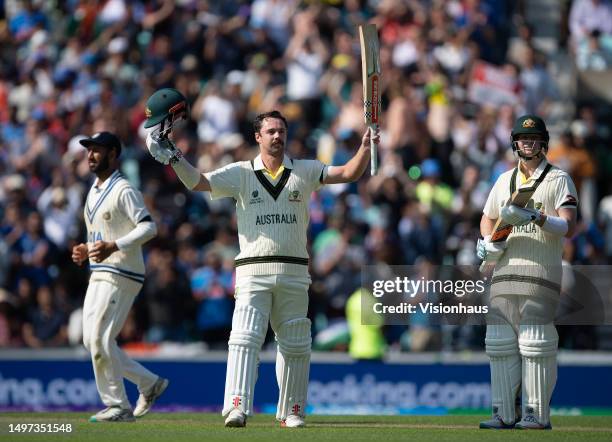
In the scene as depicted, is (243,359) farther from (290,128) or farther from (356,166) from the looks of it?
(290,128)

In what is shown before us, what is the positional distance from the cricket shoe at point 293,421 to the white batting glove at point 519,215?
2.49 metres

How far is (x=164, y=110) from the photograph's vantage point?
11.4 m

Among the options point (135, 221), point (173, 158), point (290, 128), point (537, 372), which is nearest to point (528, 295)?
point (537, 372)

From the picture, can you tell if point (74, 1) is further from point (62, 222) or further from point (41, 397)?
Answer: point (41, 397)

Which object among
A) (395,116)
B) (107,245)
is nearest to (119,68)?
(395,116)

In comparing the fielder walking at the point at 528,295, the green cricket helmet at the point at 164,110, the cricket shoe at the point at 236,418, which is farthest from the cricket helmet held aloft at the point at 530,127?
the cricket shoe at the point at 236,418

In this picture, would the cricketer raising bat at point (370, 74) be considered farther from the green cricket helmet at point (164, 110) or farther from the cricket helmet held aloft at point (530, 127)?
the green cricket helmet at point (164, 110)

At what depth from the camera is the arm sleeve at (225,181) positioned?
1170 centimetres

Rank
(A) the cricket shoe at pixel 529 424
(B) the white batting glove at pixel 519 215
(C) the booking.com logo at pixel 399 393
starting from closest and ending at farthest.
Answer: (B) the white batting glove at pixel 519 215, (A) the cricket shoe at pixel 529 424, (C) the booking.com logo at pixel 399 393

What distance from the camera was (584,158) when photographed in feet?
65.4

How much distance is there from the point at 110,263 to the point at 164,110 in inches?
67.8

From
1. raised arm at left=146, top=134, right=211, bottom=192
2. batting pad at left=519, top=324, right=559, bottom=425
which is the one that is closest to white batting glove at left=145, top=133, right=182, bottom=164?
raised arm at left=146, top=134, right=211, bottom=192

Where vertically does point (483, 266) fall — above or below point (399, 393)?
above

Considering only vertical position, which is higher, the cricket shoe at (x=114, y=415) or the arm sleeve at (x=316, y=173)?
the arm sleeve at (x=316, y=173)
